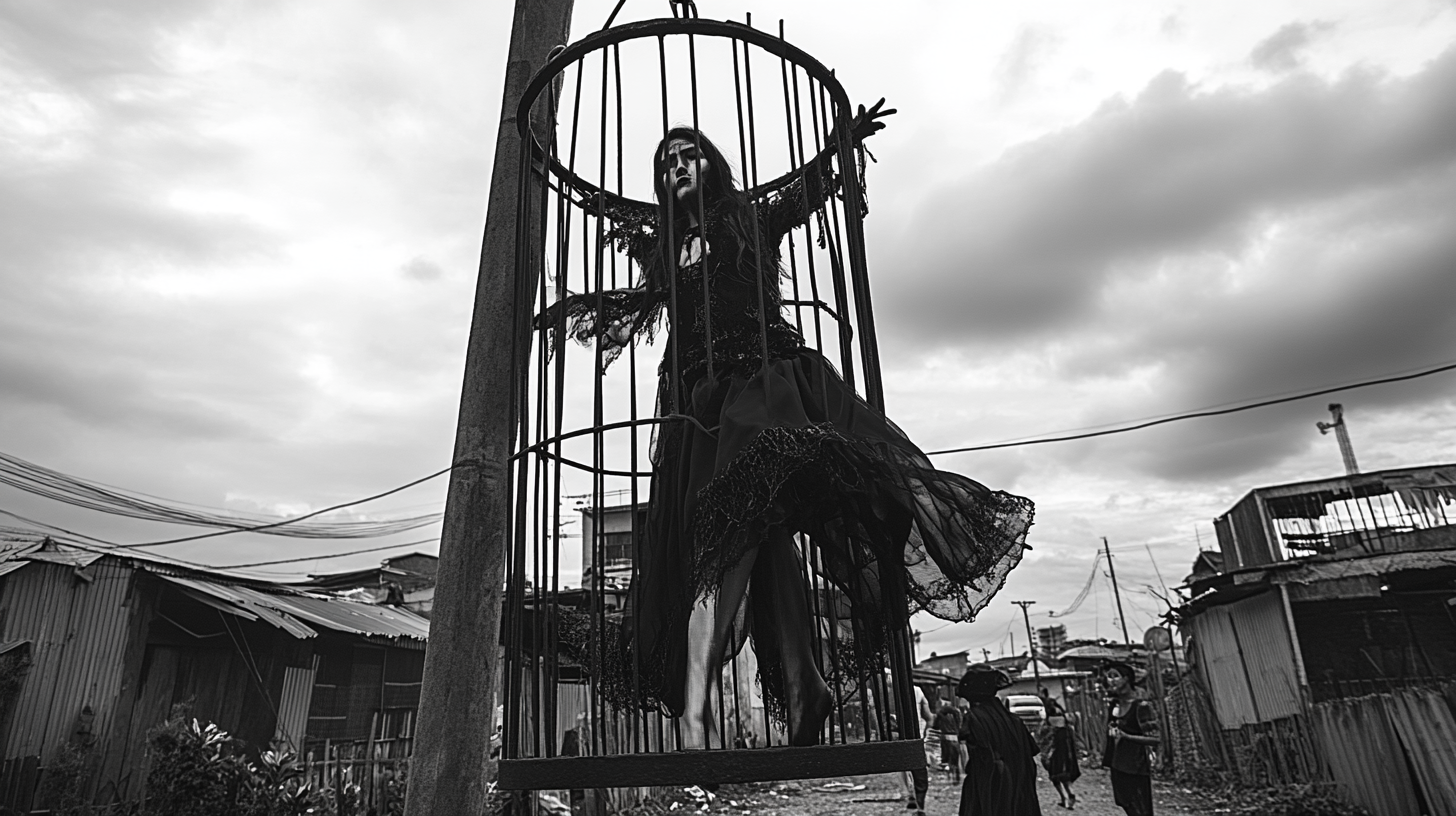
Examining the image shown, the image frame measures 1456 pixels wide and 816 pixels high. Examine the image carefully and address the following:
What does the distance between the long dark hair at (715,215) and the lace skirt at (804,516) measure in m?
0.38

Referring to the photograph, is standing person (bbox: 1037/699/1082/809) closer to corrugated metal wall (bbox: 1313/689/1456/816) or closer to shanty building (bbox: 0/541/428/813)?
corrugated metal wall (bbox: 1313/689/1456/816)

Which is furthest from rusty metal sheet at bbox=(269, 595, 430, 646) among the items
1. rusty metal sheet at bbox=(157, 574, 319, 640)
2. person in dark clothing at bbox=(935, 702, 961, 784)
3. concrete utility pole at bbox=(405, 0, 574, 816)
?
person in dark clothing at bbox=(935, 702, 961, 784)

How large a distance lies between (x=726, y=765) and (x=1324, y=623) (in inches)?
483

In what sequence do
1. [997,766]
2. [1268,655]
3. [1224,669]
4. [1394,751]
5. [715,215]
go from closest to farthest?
1. [715,215]
2. [997,766]
3. [1394,751]
4. [1268,655]
5. [1224,669]

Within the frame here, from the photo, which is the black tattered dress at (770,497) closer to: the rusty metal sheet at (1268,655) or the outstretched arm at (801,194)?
the outstretched arm at (801,194)

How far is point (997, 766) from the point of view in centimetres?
499

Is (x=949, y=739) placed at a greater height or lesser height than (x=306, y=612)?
lesser

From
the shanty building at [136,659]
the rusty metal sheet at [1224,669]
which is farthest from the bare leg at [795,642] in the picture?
the rusty metal sheet at [1224,669]

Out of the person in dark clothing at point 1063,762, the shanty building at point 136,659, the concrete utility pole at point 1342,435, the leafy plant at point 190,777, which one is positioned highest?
the concrete utility pole at point 1342,435

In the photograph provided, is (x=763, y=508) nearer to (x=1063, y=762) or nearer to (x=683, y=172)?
(x=683, y=172)

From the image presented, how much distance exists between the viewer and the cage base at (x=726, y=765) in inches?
56.7

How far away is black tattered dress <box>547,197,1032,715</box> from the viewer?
1.54 m

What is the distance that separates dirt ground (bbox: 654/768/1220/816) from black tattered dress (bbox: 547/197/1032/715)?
780 cm

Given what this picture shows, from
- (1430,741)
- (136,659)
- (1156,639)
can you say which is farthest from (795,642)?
(1156,639)
